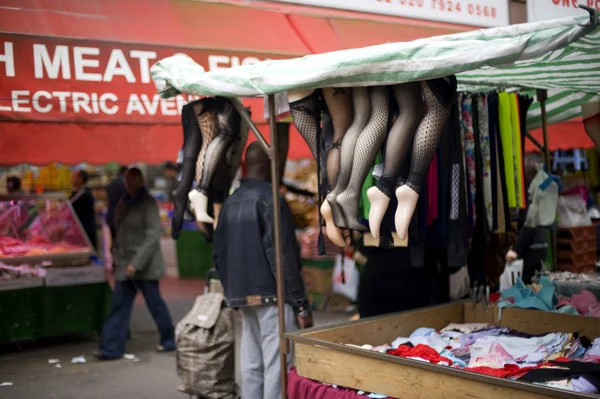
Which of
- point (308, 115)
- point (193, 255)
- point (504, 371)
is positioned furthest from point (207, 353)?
point (193, 255)

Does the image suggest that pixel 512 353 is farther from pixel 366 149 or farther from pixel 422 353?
pixel 366 149

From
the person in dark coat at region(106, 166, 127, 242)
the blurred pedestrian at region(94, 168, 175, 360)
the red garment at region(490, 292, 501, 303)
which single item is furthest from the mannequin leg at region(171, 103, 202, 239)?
the person in dark coat at region(106, 166, 127, 242)

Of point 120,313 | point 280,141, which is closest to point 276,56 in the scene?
point 280,141

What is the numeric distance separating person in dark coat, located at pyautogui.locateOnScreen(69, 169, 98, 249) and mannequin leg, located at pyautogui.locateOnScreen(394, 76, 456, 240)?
266 inches

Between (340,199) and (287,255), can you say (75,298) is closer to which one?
(287,255)

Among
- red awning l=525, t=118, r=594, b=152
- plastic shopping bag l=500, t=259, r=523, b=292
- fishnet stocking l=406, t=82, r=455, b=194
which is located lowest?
plastic shopping bag l=500, t=259, r=523, b=292

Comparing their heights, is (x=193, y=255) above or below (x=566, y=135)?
below

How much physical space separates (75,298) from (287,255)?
168 inches

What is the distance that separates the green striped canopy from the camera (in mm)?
2934

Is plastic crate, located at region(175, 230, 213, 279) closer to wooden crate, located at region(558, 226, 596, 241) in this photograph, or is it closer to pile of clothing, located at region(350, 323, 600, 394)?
wooden crate, located at region(558, 226, 596, 241)

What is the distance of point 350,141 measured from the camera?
11.6 ft

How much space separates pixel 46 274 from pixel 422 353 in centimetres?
538

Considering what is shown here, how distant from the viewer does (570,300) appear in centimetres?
446

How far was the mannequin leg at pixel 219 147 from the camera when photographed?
4359 millimetres
